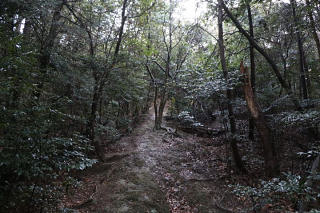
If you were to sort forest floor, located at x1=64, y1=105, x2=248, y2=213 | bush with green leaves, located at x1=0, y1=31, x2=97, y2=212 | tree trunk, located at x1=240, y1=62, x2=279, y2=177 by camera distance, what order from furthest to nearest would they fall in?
tree trunk, located at x1=240, y1=62, x2=279, y2=177
forest floor, located at x1=64, y1=105, x2=248, y2=213
bush with green leaves, located at x1=0, y1=31, x2=97, y2=212

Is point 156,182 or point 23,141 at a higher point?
point 23,141

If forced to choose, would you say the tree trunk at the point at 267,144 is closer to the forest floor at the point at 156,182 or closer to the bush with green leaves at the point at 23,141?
the forest floor at the point at 156,182

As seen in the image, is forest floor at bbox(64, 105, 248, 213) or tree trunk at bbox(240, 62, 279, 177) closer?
forest floor at bbox(64, 105, 248, 213)

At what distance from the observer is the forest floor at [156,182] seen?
5887 mm

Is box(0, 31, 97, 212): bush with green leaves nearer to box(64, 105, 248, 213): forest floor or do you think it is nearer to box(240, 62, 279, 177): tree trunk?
box(64, 105, 248, 213): forest floor

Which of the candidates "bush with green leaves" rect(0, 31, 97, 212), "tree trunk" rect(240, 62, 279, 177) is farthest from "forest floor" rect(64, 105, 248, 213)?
"bush with green leaves" rect(0, 31, 97, 212)

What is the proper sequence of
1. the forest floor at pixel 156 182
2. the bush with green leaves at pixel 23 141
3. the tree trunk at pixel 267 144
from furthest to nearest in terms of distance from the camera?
the tree trunk at pixel 267 144 < the forest floor at pixel 156 182 < the bush with green leaves at pixel 23 141

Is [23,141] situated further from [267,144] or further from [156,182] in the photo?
[267,144]

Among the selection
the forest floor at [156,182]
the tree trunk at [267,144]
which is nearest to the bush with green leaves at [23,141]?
the forest floor at [156,182]

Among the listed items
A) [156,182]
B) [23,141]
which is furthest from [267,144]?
[23,141]

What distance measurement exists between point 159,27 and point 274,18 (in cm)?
819

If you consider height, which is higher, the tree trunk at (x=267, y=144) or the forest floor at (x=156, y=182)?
the tree trunk at (x=267, y=144)

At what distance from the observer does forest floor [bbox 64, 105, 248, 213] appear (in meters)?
5.89

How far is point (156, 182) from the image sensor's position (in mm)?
7184
